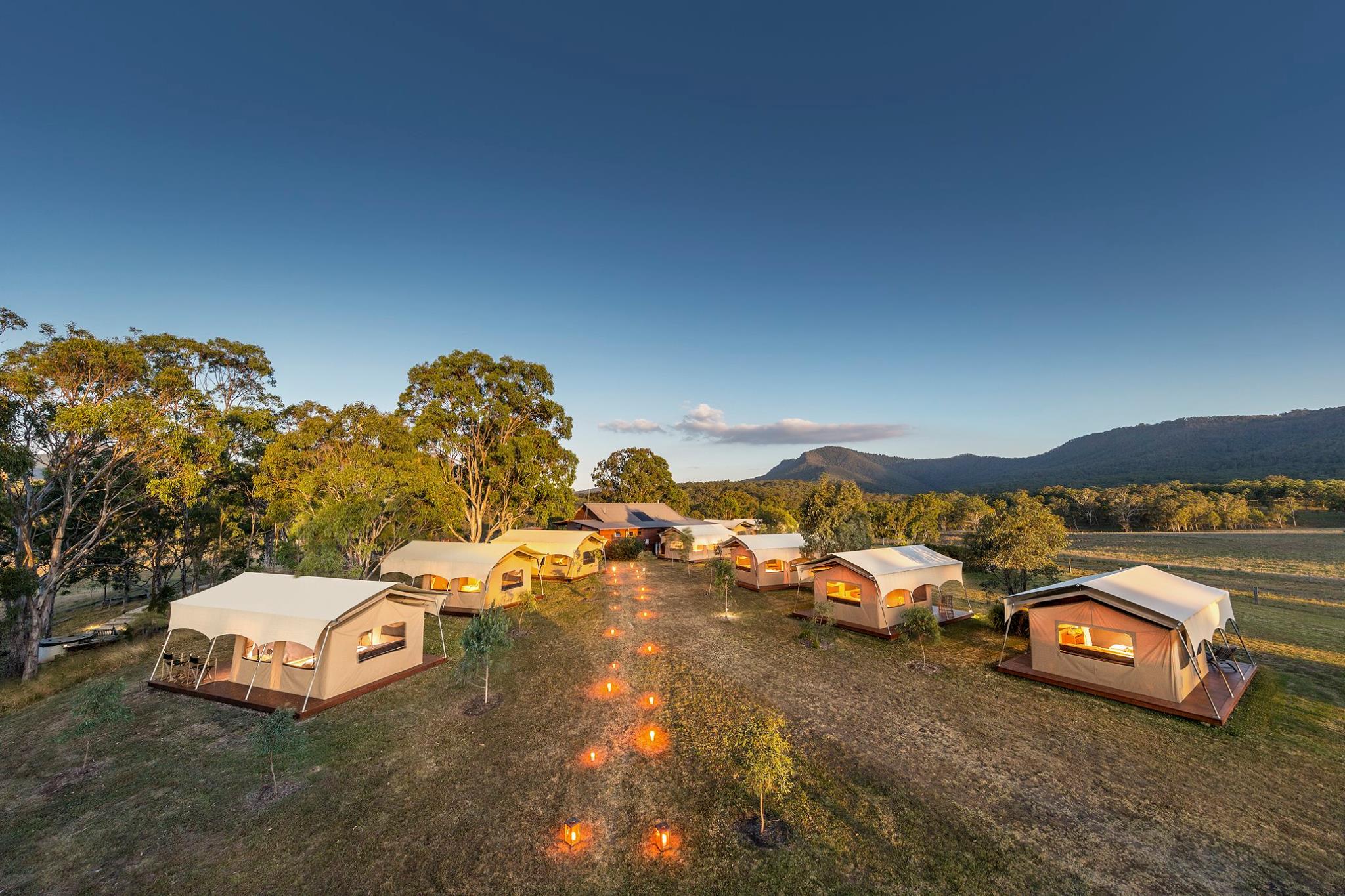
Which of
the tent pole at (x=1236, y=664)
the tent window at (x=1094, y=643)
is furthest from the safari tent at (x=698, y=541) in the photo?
the tent pole at (x=1236, y=664)

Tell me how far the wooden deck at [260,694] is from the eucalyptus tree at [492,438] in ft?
49.0

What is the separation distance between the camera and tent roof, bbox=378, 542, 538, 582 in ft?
64.3

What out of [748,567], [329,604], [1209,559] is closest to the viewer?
[329,604]

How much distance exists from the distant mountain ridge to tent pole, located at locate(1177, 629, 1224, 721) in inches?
3451

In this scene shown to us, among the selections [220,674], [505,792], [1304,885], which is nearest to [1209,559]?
[1304,885]

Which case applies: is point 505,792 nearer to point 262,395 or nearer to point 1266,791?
point 1266,791

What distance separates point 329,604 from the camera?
11453 millimetres

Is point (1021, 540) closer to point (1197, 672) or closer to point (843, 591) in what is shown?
point (1197, 672)

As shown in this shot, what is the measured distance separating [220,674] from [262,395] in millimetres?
15335

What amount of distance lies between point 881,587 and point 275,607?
700 inches

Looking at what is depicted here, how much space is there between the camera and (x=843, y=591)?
17.4m

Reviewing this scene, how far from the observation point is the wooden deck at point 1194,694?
31.5 ft

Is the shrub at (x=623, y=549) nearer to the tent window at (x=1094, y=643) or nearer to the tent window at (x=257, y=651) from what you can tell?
the tent window at (x=257, y=651)

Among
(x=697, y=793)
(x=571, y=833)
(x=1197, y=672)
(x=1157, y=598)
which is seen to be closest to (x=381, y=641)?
(x=571, y=833)
